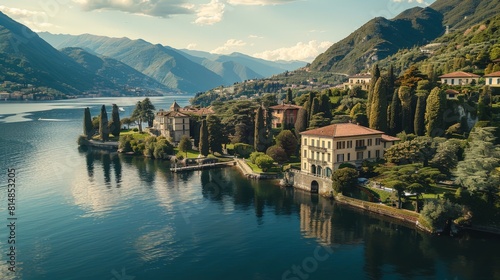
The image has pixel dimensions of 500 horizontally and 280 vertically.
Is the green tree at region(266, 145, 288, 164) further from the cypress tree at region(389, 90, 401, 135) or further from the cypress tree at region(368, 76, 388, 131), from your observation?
the cypress tree at region(389, 90, 401, 135)

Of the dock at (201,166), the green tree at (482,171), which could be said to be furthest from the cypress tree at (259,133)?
the green tree at (482,171)

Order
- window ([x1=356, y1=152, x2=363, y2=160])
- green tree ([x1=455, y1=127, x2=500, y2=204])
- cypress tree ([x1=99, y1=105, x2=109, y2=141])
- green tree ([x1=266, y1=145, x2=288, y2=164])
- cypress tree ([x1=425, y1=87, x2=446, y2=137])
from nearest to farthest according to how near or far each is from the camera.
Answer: green tree ([x1=455, y1=127, x2=500, y2=204]) < window ([x1=356, y1=152, x2=363, y2=160]) < cypress tree ([x1=425, y1=87, x2=446, y2=137]) < green tree ([x1=266, y1=145, x2=288, y2=164]) < cypress tree ([x1=99, y1=105, x2=109, y2=141])

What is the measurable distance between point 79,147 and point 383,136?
102 metres

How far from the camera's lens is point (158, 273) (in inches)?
1805

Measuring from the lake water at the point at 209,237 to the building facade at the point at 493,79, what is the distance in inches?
2253

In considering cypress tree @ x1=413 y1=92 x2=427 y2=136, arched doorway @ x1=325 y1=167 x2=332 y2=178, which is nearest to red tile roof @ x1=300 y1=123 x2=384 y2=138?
arched doorway @ x1=325 y1=167 x2=332 y2=178

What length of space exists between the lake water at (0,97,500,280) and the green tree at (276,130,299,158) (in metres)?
13.2

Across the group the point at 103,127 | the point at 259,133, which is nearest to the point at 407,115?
the point at 259,133

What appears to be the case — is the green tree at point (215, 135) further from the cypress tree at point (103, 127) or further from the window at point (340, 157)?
the cypress tree at point (103, 127)

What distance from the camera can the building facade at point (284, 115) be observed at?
374ft

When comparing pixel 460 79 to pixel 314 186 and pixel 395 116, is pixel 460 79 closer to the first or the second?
pixel 395 116

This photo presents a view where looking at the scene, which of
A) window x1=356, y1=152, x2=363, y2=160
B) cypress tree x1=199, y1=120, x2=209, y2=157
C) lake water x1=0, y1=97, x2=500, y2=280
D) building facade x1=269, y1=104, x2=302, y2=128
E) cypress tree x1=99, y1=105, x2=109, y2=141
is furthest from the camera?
cypress tree x1=99, y1=105, x2=109, y2=141

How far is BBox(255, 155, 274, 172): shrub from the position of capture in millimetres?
91875

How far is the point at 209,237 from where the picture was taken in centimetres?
5659
